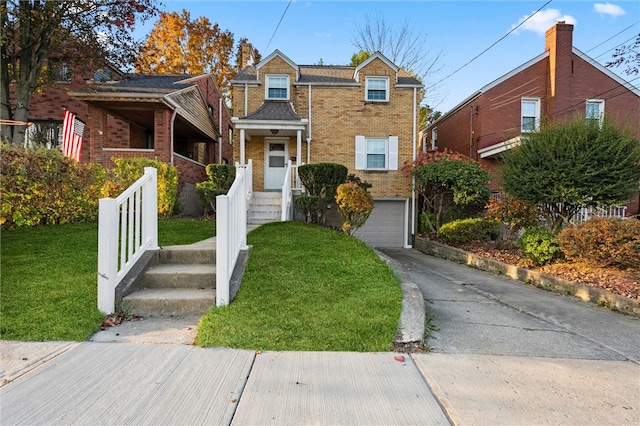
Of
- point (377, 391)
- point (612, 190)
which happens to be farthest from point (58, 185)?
point (612, 190)

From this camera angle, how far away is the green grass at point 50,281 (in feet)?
11.3

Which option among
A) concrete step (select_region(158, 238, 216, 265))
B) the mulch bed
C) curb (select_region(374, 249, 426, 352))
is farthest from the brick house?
the mulch bed

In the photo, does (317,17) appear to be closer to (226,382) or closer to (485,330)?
(485,330)

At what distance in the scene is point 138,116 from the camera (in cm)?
1394

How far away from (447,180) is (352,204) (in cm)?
488

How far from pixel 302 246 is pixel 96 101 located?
9.74m

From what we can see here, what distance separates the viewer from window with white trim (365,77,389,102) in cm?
1429

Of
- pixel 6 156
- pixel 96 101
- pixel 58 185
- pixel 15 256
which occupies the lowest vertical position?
pixel 15 256

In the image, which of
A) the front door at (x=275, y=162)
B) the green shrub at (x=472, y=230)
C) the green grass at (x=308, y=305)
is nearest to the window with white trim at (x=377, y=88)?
the front door at (x=275, y=162)

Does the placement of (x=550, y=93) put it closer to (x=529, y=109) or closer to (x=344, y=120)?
(x=529, y=109)

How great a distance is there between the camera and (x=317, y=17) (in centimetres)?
1035

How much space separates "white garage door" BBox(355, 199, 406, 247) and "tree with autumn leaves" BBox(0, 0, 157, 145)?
10480 millimetres

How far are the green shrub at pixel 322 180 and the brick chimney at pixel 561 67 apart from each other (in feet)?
33.3

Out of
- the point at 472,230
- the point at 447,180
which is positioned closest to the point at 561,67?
the point at 447,180
